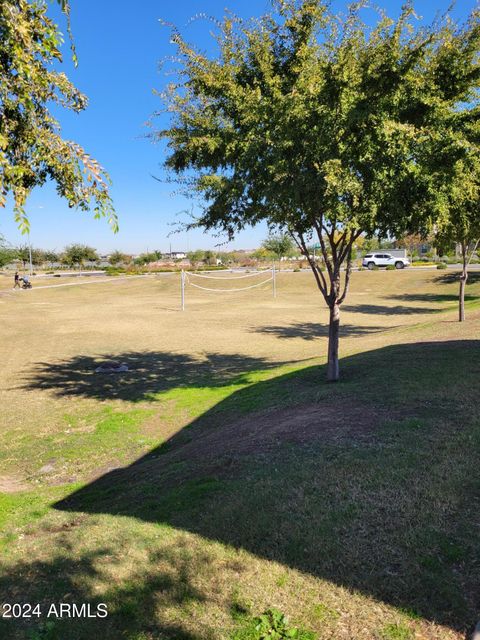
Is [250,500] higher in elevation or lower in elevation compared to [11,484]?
higher

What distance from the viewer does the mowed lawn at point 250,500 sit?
3.51m

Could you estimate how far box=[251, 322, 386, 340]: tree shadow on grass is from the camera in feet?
72.8

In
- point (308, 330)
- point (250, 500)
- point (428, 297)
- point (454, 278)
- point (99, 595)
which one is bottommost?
point (308, 330)

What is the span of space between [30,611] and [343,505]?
2.79 m

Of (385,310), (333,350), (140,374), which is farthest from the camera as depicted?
(385,310)

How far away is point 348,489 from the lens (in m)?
4.97

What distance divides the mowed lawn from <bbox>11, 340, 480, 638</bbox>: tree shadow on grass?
0.07 feet

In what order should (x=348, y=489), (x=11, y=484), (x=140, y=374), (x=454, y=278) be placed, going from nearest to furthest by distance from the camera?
1. (x=348, y=489)
2. (x=11, y=484)
3. (x=140, y=374)
4. (x=454, y=278)

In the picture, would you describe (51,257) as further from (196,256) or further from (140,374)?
(140,374)

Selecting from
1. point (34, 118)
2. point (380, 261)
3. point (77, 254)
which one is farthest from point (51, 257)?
point (34, 118)

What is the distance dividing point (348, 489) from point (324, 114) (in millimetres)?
6319

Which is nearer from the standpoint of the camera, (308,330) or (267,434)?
(267,434)

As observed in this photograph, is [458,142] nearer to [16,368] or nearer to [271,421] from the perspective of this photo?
[271,421]

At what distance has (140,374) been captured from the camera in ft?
50.5
